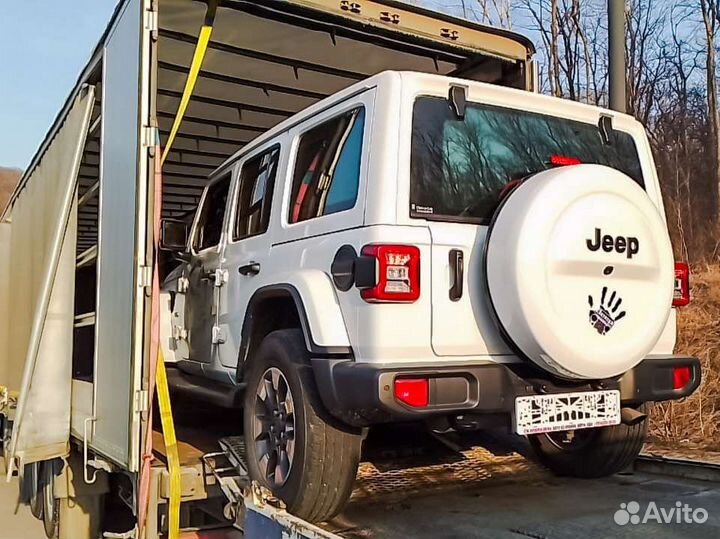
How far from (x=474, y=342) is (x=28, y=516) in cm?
567

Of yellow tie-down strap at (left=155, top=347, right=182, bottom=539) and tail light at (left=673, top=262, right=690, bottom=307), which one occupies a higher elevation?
tail light at (left=673, top=262, right=690, bottom=307)

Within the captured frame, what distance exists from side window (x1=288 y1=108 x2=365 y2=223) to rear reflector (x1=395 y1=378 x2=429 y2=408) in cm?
83

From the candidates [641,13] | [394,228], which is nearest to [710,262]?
[641,13]

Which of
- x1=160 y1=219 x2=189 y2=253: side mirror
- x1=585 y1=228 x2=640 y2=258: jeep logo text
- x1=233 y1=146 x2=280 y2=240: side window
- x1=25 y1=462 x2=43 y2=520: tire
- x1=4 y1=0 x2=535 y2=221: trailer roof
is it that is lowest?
x1=25 y1=462 x2=43 y2=520: tire

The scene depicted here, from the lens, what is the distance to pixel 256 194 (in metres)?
4.59

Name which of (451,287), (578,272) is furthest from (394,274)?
(578,272)

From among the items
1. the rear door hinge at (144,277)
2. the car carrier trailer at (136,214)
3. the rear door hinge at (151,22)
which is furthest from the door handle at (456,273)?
the rear door hinge at (151,22)

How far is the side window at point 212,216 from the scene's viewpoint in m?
5.14

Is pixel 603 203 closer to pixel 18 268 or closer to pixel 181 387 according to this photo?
pixel 181 387

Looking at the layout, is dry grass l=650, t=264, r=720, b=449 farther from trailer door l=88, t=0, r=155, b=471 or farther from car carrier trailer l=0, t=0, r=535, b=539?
trailer door l=88, t=0, r=155, b=471

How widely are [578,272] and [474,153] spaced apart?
2.40 ft

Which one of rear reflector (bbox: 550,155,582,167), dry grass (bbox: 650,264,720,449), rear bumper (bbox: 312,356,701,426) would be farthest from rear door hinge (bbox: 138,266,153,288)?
dry grass (bbox: 650,264,720,449)

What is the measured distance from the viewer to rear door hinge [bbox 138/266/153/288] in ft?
13.0

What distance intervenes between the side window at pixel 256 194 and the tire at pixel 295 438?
927 mm
